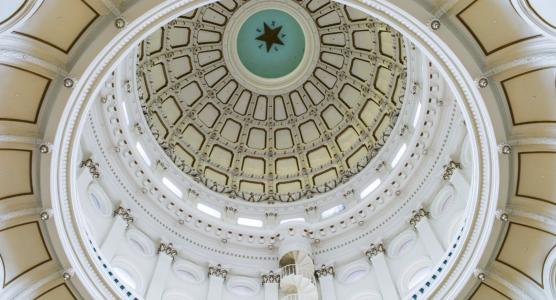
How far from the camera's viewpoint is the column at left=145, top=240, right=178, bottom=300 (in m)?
20.3

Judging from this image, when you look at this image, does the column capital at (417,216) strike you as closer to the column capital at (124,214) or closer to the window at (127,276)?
the window at (127,276)

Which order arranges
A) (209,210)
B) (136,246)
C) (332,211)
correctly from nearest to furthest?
(136,246) → (209,210) → (332,211)

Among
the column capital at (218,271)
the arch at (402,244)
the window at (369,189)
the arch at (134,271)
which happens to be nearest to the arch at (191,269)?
the column capital at (218,271)

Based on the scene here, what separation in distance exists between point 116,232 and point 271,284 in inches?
314

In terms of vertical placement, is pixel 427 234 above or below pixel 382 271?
above

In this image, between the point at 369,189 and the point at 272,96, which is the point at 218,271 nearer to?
the point at 369,189

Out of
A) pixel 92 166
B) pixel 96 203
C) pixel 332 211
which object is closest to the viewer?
pixel 92 166

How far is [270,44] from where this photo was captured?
34812 mm

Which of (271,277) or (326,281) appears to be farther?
(271,277)

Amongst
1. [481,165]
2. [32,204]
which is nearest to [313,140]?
[481,165]

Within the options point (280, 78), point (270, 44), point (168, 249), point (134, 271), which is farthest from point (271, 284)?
point (270, 44)

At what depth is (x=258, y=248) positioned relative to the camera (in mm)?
25797

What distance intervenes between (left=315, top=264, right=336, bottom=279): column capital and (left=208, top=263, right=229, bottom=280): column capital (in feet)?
14.9

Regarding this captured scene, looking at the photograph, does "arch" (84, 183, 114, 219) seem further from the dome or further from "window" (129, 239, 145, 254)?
"window" (129, 239, 145, 254)
